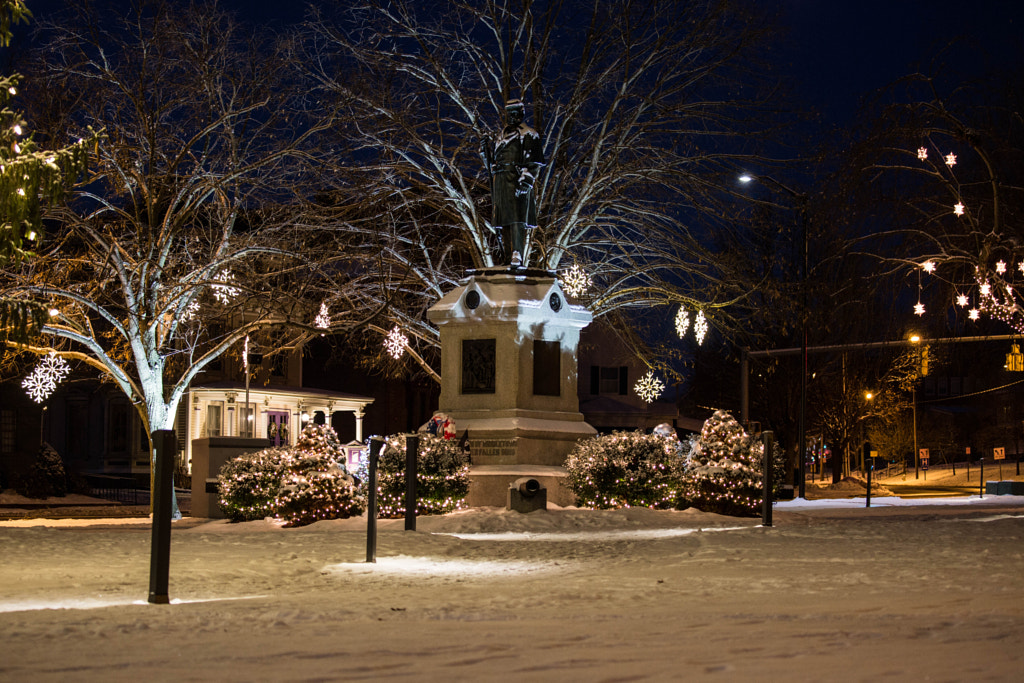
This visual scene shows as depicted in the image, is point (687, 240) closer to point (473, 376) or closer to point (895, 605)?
point (473, 376)

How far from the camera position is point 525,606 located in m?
9.41

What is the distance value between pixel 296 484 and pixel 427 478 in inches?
88.2

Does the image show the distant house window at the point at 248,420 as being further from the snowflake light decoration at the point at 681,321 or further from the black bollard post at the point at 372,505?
the black bollard post at the point at 372,505

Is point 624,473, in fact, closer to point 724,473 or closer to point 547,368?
point 724,473

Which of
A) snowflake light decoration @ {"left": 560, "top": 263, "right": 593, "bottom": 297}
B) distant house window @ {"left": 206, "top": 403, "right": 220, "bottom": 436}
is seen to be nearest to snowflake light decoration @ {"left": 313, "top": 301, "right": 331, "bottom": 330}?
snowflake light decoration @ {"left": 560, "top": 263, "right": 593, "bottom": 297}

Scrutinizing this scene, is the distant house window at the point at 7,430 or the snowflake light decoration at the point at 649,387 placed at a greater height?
the snowflake light decoration at the point at 649,387

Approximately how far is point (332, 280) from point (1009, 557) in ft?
60.8

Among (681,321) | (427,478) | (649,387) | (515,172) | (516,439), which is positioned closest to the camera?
(427,478)

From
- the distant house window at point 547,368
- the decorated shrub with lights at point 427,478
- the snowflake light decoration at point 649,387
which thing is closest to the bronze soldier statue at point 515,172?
the distant house window at point 547,368

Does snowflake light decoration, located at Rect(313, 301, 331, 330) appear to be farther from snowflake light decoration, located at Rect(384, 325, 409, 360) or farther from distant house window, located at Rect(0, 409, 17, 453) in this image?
distant house window, located at Rect(0, 409, 17, 453)

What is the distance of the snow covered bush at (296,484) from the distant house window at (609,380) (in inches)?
1666

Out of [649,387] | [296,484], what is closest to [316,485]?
[296,484]

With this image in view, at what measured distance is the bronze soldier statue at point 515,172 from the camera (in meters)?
22.0

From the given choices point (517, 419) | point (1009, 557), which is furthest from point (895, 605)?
point (517, 419)
